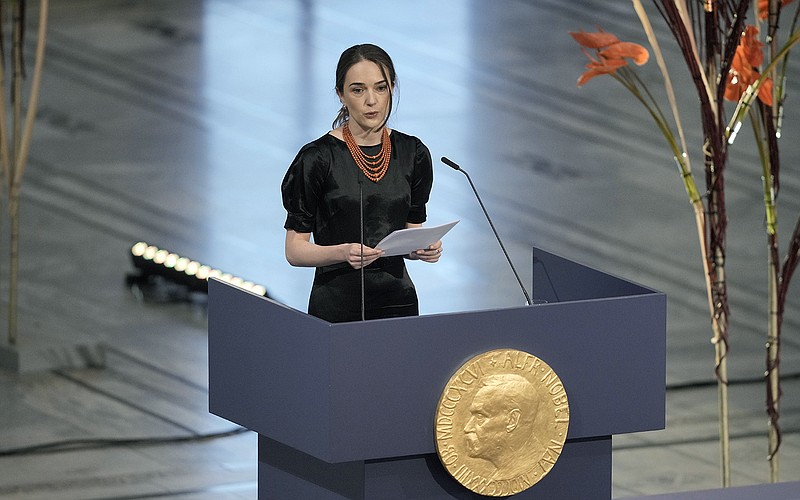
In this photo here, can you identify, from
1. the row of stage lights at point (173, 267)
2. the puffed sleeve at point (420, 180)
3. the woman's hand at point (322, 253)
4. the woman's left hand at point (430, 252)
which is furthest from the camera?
the row of stage lights at point (173, 267)

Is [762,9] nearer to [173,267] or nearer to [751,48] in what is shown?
[751,48]

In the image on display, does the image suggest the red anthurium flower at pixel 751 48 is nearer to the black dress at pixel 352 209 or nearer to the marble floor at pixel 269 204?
the black dress at pixel 352 209

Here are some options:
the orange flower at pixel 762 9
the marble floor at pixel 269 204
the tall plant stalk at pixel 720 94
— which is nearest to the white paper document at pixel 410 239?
the tall plant stalk at pixel 720 94

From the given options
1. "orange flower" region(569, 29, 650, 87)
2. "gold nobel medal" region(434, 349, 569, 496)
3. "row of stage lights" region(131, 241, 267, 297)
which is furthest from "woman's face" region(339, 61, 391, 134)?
"row of stage lights" region(131, 241, 267, 297)

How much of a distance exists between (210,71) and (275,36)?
1052 mm

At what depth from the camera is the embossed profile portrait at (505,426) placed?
3.11 metres

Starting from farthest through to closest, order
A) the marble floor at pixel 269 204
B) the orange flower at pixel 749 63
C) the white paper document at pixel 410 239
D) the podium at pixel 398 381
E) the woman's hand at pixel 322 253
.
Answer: the marble floor at pixel 269 204, the orange flower at pixel 749 63, the woman's hand at pixel 322 253, the white paper document at pixel 410 239, the podium at pixel 398 381

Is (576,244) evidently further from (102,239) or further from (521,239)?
(102,239)

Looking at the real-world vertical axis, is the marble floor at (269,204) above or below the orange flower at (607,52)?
below

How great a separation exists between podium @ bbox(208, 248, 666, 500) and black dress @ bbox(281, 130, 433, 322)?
0.33 m

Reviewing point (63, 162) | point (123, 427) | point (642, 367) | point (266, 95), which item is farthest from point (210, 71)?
point (642, 367)

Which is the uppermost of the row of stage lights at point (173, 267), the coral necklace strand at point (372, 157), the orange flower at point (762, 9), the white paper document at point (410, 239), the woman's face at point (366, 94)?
the orange flower at point (762, 9)

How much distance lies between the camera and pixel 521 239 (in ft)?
24.7

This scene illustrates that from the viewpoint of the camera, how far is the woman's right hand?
10.8 feet
